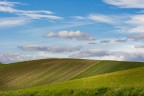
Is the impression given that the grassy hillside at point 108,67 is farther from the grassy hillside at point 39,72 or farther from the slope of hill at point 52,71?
the grassy hillside at point 39,72

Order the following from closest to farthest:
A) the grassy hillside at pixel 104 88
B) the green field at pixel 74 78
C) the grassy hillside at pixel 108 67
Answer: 1. the grassy hillside at pixel 104 88
2. the green field at pixel 74 78
3. the grassy hillside at pixel 108 67

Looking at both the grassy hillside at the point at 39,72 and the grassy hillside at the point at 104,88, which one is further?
the grassy hillside at the point at 39,72

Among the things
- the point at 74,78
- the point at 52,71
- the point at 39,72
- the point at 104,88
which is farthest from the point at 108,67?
the point at 104,88

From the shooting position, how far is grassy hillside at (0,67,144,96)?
39.8 m

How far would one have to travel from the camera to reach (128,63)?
73.9 meters

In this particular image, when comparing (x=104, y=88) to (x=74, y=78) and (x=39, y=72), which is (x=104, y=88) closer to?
(x=74, y=78)

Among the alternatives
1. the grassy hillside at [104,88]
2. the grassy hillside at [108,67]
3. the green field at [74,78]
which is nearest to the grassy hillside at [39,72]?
the green field at [74,78]

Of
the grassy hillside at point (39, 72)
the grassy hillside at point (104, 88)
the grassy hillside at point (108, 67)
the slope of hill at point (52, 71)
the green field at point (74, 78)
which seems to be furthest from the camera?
the grassy hillside at point (39, 72)

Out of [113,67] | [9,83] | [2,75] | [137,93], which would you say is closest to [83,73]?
[113,67]

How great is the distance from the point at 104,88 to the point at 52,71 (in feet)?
118

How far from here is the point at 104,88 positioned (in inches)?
1635

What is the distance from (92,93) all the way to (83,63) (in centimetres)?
3941

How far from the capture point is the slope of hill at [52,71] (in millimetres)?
70500

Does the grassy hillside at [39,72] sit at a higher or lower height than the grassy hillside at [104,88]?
higher
